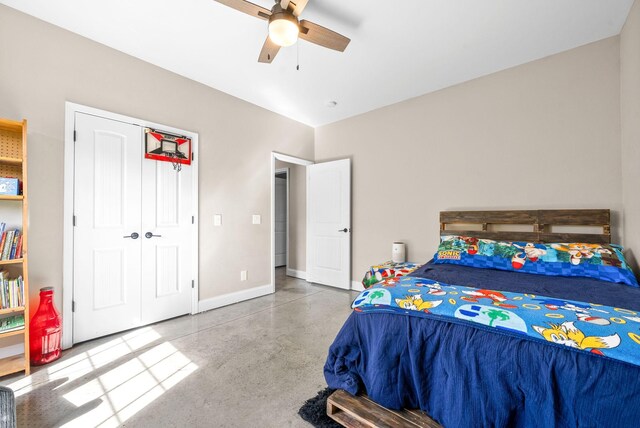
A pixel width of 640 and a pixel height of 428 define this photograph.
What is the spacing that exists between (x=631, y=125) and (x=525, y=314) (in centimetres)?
212

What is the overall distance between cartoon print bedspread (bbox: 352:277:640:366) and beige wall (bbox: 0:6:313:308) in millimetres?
2457

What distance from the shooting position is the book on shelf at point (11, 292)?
1926 millimetres

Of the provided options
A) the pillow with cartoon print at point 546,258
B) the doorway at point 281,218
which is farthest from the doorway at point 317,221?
the pillow with cartoon print at point 546,258

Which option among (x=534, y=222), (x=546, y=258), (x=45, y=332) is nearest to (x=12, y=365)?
(x=45, y=332)

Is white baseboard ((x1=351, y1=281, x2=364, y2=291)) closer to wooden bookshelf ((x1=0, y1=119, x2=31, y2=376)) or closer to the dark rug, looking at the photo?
the dark rug

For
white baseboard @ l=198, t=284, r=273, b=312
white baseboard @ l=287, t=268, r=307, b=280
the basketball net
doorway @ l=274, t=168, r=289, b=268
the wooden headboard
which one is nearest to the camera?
the wooden headboard

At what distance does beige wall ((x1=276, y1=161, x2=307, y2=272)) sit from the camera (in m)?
4.95

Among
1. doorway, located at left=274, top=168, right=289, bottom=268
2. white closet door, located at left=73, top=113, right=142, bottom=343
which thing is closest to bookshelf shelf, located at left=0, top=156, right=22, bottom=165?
white closet door, located at left=73, top=113, right=142, bottom=343

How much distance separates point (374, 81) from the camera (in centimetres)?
321

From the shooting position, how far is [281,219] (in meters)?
5.95

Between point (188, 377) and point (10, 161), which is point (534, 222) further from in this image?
point (10, 161)

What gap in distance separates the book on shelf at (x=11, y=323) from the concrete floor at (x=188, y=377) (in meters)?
0.34

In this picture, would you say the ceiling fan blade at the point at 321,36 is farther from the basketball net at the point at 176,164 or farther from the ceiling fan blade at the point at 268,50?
the basketball net at the point at 176,164

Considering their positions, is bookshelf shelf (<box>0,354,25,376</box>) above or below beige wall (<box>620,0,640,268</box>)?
below
